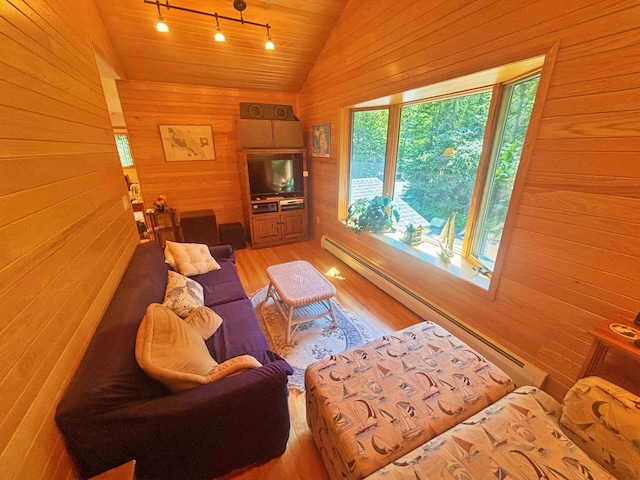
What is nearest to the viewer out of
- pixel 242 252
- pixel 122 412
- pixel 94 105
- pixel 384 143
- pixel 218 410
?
pixel 122 412

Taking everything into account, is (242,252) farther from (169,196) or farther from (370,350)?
(370,350)

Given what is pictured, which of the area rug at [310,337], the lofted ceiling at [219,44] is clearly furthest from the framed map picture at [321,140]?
the area rug at [310,337]

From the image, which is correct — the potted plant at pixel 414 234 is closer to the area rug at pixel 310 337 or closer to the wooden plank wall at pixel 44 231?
the area rug at pixel 310 337

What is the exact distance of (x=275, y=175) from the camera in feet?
13.1

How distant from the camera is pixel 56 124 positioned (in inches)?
49.9

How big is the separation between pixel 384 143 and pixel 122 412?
3.20 metres

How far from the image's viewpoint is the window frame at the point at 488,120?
146 centimetres

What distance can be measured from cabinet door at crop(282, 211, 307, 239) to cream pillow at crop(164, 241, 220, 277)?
1.76 meters

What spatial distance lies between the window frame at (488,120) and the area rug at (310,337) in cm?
89

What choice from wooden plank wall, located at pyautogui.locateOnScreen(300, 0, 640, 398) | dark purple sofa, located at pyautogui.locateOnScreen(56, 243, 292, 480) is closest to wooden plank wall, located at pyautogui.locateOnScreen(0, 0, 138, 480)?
dark purple sofa, located at pyautogui.locateOnScreen(56, 243, 292, 480)

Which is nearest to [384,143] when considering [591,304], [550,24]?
[550,24]

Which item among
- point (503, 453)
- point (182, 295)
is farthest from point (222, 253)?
point (503, 453)

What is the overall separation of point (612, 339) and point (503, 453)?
0.67 metres

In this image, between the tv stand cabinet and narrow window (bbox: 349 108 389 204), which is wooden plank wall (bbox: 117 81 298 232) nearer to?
the tv stand cabinet
